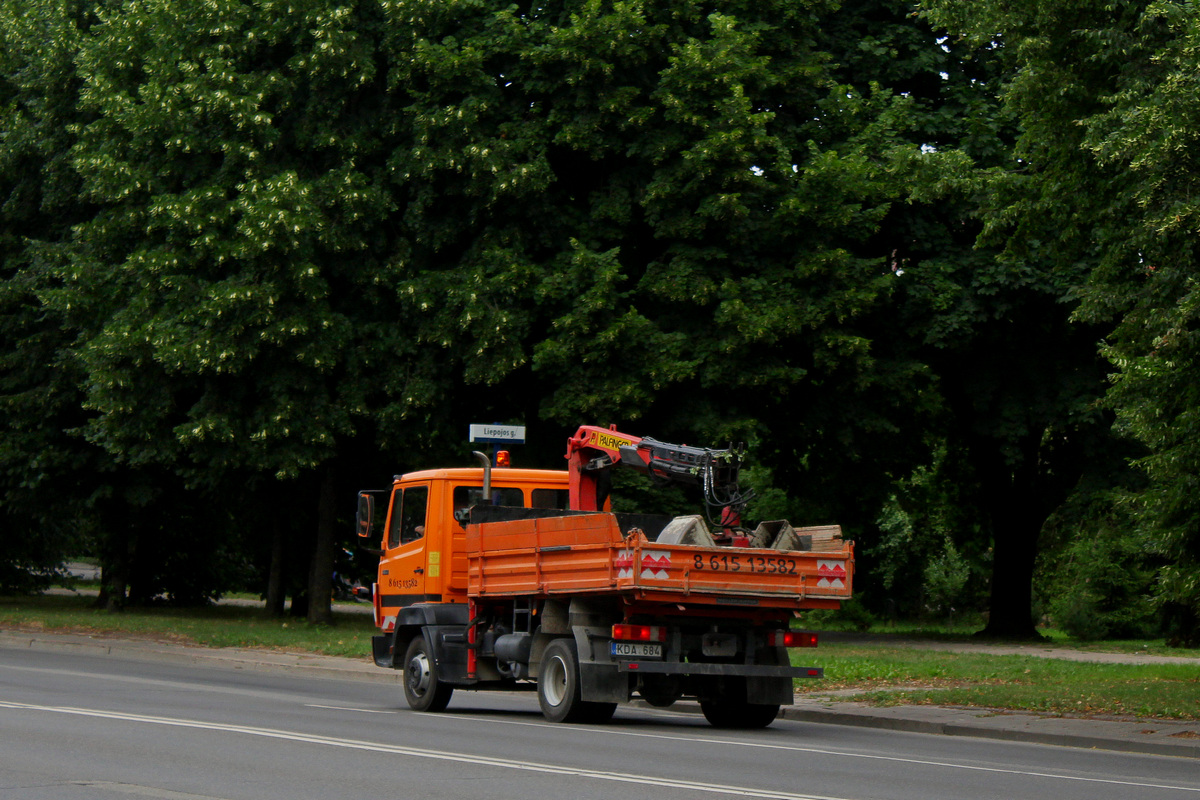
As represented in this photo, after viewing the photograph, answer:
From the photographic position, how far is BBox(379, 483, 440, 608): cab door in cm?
1617

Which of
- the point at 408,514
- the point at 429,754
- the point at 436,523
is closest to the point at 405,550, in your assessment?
the point at 408,514

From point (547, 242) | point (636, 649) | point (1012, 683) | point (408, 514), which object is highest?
point (547, 242)

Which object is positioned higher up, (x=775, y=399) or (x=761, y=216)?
(x=761, y=216)

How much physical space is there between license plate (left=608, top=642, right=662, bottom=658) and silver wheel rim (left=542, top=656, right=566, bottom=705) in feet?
2.40

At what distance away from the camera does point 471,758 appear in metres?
10.5

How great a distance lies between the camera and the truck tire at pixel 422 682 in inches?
Answer: 605

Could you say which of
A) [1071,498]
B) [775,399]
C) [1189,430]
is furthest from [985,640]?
[1189,430]

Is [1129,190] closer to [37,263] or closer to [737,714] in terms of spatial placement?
[737,714]

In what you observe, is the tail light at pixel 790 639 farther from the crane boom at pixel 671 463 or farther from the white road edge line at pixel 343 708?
the white road edge line at pixel 343 708

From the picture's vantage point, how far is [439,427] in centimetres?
2770

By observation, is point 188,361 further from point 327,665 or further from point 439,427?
point 327,665

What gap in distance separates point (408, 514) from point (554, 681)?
341cm

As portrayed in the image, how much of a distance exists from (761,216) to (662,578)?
46.5 ft

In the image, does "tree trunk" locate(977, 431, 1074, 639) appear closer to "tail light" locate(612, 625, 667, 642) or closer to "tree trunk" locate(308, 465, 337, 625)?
"tree trunk" locate(308, 465, 337, 625)
